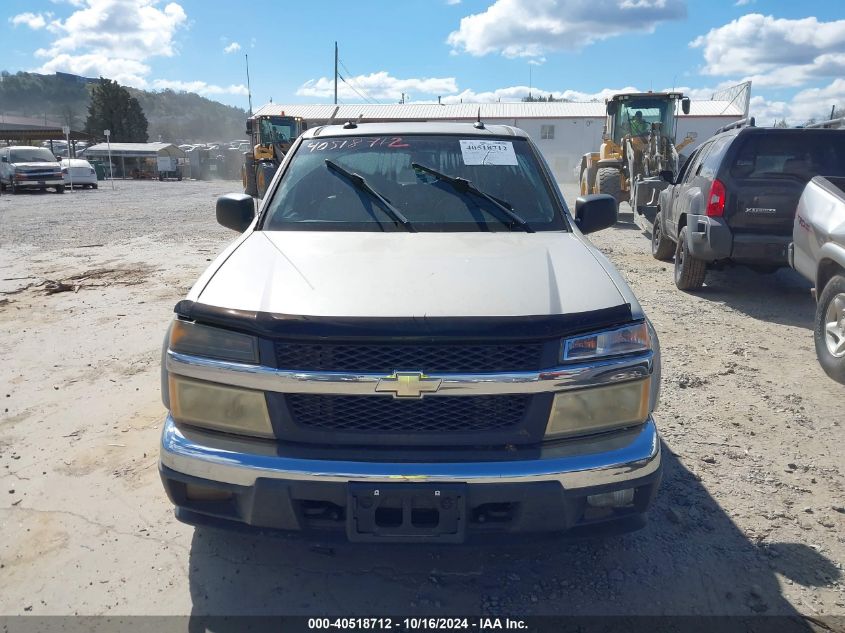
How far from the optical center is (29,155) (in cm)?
2577

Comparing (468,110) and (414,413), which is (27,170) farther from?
(468,110)

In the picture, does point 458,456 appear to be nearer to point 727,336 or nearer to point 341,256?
point 341,256

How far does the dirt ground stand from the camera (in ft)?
7.95

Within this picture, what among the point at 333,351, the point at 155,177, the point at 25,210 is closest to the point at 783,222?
the point at 333,351

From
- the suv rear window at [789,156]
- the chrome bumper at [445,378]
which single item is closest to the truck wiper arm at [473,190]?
the chrome bumper at [445,378]

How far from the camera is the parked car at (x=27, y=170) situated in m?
25.0

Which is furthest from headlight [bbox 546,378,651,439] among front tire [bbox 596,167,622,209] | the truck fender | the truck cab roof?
front tire [bbox 596,167,622,209]

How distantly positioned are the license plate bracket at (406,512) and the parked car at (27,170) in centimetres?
2825

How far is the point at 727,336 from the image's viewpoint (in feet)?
19.0

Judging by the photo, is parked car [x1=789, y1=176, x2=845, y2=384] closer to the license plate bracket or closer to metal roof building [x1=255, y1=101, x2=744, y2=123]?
Answer: the license plate bracket

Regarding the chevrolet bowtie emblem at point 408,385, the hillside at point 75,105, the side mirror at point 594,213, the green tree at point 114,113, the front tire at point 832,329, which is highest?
the hillside at point 75,105

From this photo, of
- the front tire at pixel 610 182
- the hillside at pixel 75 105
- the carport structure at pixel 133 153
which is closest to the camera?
the front tire at pixel 610 182

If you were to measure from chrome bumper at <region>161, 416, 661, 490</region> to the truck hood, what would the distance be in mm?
468

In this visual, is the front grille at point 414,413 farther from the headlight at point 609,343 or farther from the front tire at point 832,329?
the front tire at point 832,329
